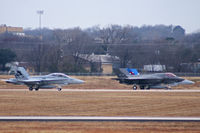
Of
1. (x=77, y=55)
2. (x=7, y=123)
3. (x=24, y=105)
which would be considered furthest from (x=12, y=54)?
(x=7, y=123)

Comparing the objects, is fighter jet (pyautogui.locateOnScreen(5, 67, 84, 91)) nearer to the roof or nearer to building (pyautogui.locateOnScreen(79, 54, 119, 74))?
building (pyautogui.locateOnScreen(79, 54, 119, 74))

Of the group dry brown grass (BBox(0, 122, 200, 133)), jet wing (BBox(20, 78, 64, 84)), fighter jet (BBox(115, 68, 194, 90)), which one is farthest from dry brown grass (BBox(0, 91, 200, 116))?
fighter jet (BBox(115, 68, 194, 90))

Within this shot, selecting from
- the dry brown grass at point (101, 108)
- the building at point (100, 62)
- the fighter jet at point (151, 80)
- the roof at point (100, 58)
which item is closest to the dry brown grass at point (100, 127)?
the dry brown grass at point (101, 108)

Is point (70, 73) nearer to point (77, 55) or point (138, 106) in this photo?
point (77, 55)

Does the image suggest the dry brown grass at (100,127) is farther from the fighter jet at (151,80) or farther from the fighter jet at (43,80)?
the fighter jet at (151,80)

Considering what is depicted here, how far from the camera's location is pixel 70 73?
263ft

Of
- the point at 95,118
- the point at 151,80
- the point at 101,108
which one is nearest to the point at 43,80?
the point at 151,80

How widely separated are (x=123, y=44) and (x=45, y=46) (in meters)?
17.9

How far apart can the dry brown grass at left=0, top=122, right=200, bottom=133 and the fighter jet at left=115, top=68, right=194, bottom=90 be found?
2996cm

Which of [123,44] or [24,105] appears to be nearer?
[24,105]

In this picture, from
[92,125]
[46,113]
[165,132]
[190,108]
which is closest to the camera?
[165,132]

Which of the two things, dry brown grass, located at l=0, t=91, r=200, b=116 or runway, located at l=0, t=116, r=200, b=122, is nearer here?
runway, located at l=0, t=116, r=200, b=122

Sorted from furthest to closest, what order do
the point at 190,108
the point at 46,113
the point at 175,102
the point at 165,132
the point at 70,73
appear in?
the point at 70,73, the point at 175,102, the point at 190,108, the point at 46,113, the point at 165,132

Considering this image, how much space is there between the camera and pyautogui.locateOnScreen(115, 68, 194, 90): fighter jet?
5219 cm
